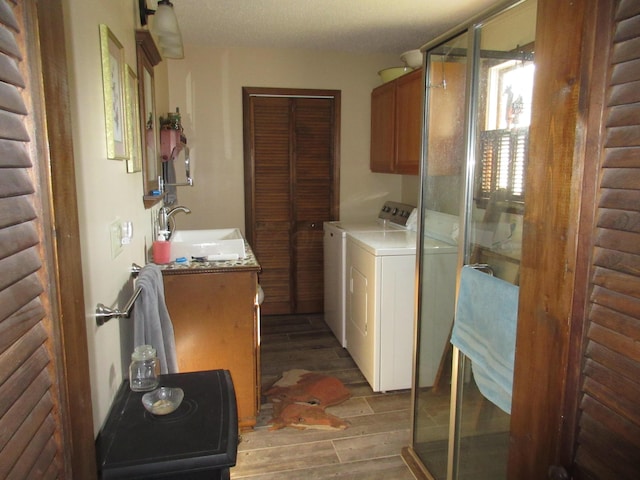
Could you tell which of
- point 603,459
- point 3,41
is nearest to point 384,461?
point 603,459

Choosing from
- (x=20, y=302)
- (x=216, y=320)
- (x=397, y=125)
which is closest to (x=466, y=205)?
(x=216, y=320)

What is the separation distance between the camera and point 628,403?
74cm

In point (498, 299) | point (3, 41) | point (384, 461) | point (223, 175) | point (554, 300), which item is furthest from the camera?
point (223, 175)

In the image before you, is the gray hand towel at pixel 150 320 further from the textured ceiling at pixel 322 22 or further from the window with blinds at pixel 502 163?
the textured ceiling at pixel 322 22

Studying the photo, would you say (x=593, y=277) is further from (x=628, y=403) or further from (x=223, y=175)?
(x=223, y=175)

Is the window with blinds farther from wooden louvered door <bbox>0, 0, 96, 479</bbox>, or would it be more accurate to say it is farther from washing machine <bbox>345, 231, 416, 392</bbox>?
wooden louvered door <bbox>0, 0, 96, 479</bbox>

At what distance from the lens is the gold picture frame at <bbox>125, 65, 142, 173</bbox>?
6.13ft

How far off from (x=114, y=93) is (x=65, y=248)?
995 mm

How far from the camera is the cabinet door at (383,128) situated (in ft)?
12.2

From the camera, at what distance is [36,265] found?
70cm

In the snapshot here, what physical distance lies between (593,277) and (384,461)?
1.78 m

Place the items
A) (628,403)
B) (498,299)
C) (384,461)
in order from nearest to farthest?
(628,403), (498,299), (384,461)

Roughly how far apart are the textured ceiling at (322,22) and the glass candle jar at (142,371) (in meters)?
2.22

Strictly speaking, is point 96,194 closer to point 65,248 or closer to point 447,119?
point 65,248
